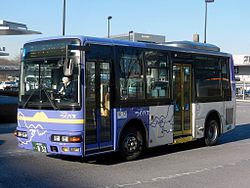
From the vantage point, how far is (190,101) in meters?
12.5

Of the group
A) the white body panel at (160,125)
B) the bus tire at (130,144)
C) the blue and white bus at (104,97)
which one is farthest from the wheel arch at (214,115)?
the bus tire at (130,144)

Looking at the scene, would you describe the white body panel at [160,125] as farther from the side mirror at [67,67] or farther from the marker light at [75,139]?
the side mirror at [67,67]

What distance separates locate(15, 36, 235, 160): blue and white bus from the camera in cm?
913

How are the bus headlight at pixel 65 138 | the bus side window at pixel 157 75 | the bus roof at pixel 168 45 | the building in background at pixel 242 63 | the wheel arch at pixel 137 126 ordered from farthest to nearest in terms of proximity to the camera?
the building in background at pixel 242 63
the bus side window at pixel 157 75
the wheel arch at pixel 137 126
the bus roof at pixel 168 45
the bus headlight at pixel 65 138

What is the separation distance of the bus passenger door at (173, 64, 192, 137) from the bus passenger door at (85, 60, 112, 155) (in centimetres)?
281

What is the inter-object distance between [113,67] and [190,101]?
3519 millimetres

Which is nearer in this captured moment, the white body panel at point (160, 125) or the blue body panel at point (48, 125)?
the blue body panel at point (48, 125)

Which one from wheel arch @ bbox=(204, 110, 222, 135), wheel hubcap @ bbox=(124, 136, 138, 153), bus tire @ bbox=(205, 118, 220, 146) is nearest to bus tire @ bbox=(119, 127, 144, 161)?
wheel hubcap @ bbox=(124, 136, 138, 153)

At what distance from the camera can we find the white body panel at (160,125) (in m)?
11.0

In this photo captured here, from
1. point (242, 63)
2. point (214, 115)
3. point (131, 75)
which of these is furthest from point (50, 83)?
point (242, 63)

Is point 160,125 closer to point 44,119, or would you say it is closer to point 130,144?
point 130,144

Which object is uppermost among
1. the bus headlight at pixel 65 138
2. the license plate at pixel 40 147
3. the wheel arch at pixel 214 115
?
the wheel arch at pixel 214 115

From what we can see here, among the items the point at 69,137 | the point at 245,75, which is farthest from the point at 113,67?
the point at 245,75

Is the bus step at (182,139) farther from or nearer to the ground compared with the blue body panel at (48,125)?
nearer to the ground
